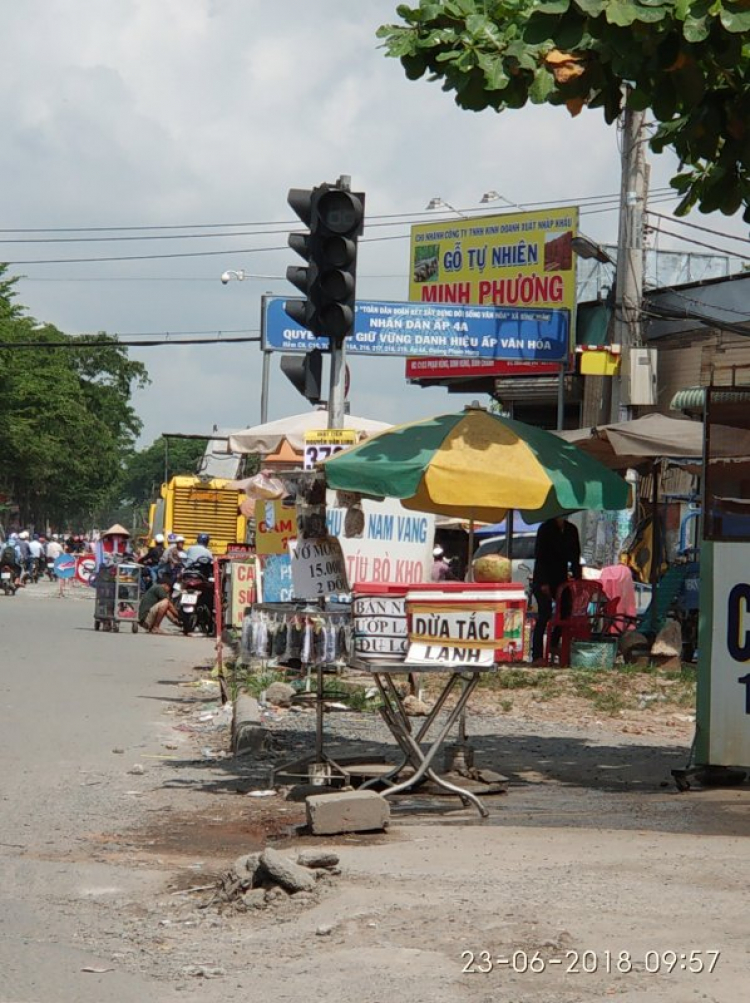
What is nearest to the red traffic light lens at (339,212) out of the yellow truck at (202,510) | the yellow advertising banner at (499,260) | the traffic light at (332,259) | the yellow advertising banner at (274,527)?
the traffic light at (332,259)

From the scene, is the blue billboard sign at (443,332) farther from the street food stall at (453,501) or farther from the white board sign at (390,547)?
the street food stall at (453,501)

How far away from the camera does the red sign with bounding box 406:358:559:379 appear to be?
3250cm

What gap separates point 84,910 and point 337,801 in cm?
183

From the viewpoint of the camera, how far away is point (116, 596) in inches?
1067

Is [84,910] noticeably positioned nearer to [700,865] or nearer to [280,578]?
[700,865]

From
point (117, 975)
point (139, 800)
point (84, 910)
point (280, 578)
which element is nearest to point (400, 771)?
point (139, 800)

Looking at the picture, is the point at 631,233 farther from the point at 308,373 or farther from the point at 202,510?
the point at 202,510

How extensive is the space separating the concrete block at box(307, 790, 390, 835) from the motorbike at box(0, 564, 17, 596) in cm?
3585

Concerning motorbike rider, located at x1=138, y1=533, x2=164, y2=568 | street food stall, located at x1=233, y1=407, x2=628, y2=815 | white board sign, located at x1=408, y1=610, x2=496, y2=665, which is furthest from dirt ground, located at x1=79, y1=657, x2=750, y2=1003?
motorbike rider, located at x1=138, y1=533, x2=164, y2=568

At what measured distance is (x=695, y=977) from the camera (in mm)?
5125

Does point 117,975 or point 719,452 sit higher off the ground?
point 719,452

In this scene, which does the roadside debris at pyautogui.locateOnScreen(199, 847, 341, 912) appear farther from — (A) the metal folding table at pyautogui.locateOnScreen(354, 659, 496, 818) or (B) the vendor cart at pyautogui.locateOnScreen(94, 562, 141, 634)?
(B) the vendor cart at pyautogui.locateOnScreen(94, 562, 141, 634)

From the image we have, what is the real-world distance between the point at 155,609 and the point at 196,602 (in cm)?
75
